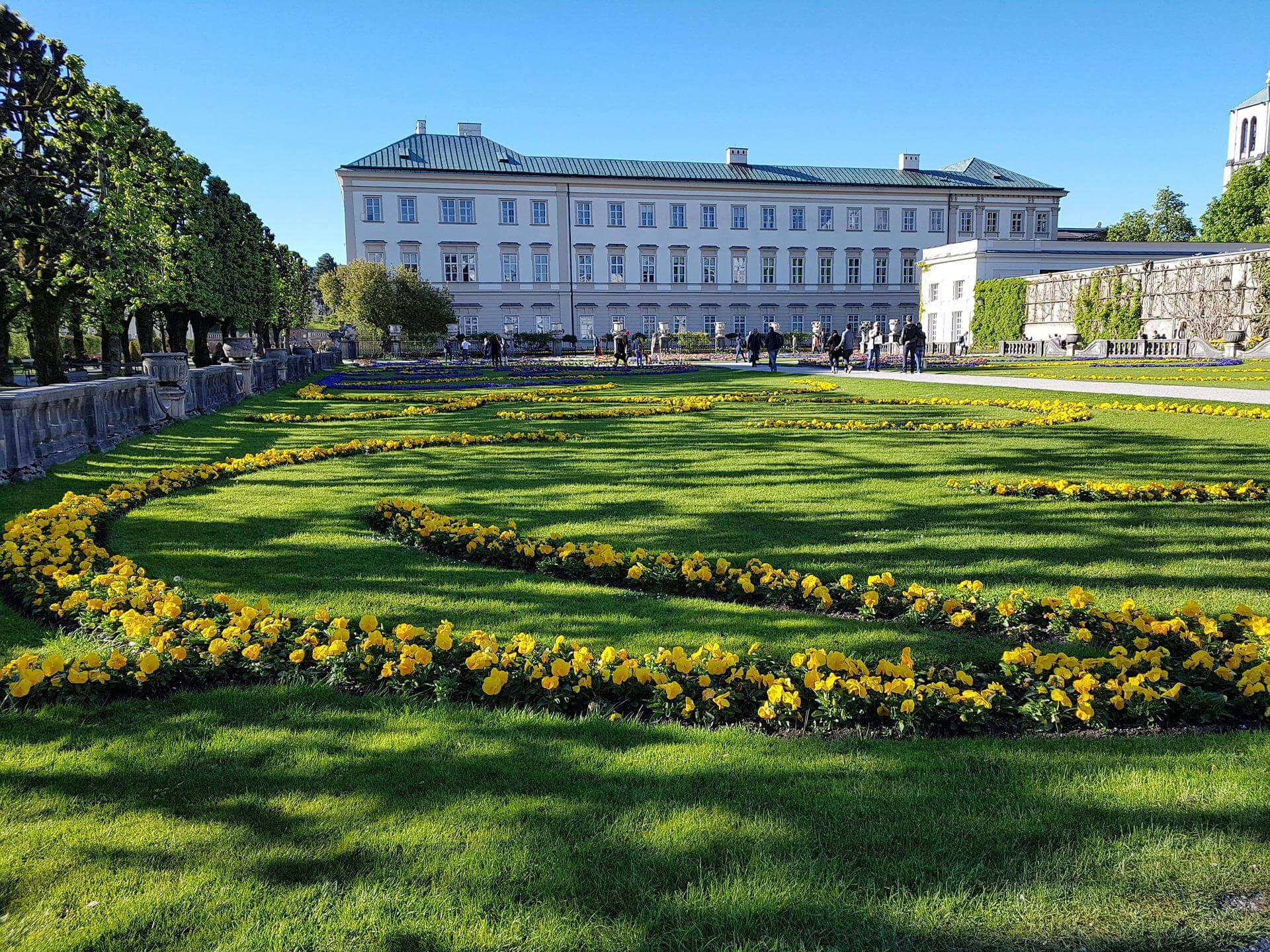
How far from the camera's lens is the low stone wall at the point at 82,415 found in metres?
8.48

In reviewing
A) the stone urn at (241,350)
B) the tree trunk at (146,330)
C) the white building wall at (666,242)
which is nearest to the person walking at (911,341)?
the stone urn at (241,350)

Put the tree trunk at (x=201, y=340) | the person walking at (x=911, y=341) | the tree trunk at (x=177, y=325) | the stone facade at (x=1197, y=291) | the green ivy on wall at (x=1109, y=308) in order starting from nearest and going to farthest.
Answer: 1. the person walking at (x=911, y=341)
2. the tree trunk at (x=177, y=325)
3. the tree trunk at (x=201, y=340)
4. the stone facade at (x=1197, y=291)
5. the green ivy on wall at (x=1109, y=308)

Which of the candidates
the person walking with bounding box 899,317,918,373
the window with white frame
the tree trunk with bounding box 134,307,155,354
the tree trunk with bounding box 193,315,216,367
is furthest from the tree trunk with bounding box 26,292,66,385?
the window with white frame

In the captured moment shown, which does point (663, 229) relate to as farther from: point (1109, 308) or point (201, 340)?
point (201, 340)

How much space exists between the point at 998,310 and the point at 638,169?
28437 millimetres

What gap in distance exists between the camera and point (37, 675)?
3.46m

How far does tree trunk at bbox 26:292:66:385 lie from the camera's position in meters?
15.2

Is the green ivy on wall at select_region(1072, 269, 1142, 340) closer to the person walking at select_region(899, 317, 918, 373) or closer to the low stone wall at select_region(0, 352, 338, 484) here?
the person walking at select_region(899, 317, 918, 373)

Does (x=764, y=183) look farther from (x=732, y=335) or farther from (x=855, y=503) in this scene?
(x=855, y=503)

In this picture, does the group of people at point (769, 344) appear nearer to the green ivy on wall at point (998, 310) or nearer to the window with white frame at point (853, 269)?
the green ivy on wall at point (998, 310)

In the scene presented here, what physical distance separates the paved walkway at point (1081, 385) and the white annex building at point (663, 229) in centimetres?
3308

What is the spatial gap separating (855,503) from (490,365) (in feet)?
108

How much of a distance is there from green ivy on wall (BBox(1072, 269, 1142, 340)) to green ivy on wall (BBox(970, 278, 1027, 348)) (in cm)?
470

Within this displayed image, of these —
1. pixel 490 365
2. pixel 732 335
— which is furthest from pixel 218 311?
pixel 732 335
